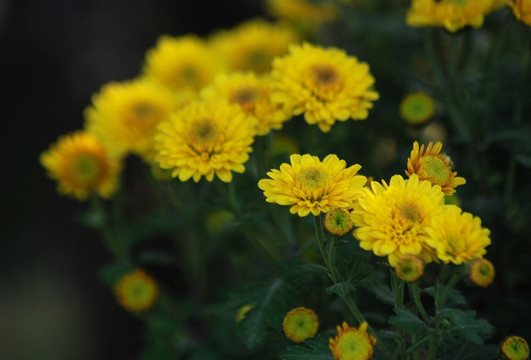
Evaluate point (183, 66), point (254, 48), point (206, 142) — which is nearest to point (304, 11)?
point (254, 48)

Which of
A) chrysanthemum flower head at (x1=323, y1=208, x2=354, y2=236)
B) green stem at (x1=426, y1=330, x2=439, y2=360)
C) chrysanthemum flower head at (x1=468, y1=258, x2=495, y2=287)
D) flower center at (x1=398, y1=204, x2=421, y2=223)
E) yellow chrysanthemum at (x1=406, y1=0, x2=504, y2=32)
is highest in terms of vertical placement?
yellow chrysanthemum at (x1=406, y1=0, x2=504, y2=32)

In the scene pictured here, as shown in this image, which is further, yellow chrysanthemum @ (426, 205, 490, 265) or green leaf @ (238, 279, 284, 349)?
green leaf @ (238, 279, 284, 349)

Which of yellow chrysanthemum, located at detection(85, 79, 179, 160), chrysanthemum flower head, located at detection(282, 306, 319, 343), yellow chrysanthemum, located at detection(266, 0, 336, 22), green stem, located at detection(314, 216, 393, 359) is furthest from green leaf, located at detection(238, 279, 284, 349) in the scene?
yellow chrysanthemum, located at detection(266, 0, 336, 22)

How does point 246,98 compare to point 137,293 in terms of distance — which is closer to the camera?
point 246,98

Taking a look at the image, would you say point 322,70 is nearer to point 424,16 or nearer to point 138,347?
point 424,16

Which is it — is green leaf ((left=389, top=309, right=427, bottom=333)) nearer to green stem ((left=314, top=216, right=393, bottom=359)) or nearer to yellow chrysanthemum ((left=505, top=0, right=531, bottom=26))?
green stem ((left=314, top=216, right=393, bottom=359))

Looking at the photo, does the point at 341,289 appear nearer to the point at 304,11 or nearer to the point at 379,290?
the point at 379,290
